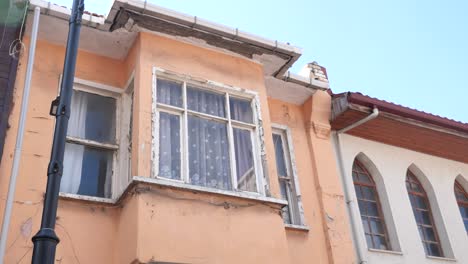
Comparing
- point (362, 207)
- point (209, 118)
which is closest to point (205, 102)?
point (209, 118)

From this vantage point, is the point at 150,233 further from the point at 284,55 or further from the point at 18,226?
the point at 284,55

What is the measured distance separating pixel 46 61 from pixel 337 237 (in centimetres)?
527

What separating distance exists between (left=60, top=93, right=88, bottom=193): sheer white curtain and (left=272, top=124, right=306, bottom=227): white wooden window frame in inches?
130

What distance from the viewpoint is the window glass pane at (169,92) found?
27.3ft

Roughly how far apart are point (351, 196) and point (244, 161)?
250 centimetres

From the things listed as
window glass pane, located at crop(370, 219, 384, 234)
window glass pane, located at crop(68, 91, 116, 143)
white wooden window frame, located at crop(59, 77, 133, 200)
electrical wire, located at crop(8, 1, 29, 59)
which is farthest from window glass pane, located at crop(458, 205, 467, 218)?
electrical wire, located at crop(8, 1, 29, 59)

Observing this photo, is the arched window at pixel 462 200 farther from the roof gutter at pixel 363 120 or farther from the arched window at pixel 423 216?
the roof gutter at pixel 363 120

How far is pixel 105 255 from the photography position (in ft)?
24.1

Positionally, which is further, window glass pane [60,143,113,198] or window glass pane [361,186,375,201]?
window glass pane [361,186,375,201]

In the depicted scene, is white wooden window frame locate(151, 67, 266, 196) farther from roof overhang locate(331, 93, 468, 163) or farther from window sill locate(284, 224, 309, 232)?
roof overhang locate(331, 93, 468, 163)

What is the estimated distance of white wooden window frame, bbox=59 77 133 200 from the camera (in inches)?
320

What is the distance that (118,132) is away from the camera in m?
8.56

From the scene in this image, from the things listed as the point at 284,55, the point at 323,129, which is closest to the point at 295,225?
the point at 323,129

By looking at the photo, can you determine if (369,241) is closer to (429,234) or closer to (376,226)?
(376,226)
